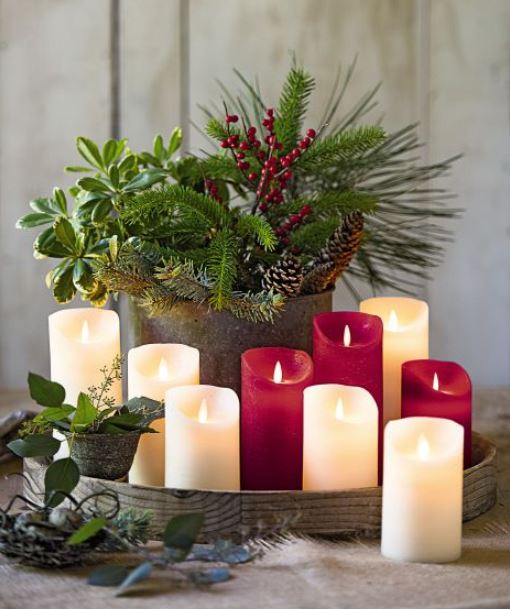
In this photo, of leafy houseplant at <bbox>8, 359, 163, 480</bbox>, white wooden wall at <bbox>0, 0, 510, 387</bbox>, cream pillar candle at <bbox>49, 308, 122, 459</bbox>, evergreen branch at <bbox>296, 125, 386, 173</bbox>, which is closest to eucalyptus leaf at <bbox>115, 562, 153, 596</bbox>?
leafy houseplant at <bbox>8, 359, 163, 480</bbox>

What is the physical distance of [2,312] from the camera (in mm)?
1713

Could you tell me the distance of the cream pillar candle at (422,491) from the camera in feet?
2.34

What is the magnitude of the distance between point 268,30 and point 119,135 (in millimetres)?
284

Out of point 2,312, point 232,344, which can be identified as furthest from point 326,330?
point 2,312

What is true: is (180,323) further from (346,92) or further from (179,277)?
(346,92)

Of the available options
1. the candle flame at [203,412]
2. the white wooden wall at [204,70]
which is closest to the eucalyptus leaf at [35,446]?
the candle flame at [203,412]

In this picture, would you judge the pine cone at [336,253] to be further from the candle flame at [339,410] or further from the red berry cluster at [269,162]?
the candle flame at [339,410]

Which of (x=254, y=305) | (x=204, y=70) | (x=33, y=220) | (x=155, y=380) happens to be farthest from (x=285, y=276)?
(x=204, y=70)

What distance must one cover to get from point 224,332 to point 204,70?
84 cm

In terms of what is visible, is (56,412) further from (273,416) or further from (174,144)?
(174,144)

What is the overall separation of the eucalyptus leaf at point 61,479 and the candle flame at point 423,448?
246 mm

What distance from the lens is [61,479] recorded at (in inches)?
29.9

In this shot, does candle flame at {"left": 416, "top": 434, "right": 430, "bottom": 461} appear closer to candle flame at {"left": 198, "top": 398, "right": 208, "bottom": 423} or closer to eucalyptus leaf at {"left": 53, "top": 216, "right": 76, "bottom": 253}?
candle flame at {"left": 198, "top": 398, "right": 208, "bottom": 423}

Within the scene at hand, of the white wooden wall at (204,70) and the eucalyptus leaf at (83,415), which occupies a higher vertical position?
the white wooden wall at (204,70)
